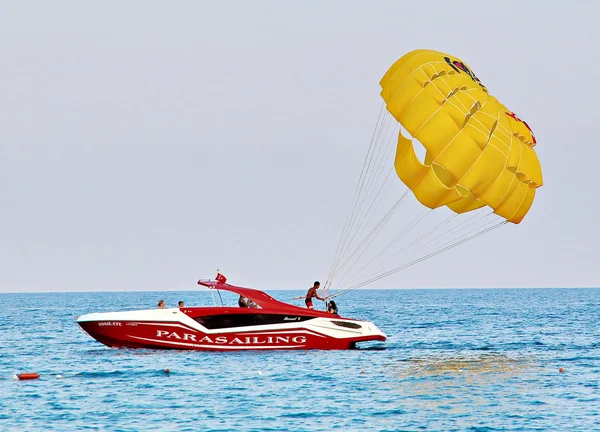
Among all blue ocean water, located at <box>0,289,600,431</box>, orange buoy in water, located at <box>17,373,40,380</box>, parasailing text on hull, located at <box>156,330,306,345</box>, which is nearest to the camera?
blue ocean water, located at <box>0,289,600,431</box>

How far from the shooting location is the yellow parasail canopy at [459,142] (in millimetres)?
31969

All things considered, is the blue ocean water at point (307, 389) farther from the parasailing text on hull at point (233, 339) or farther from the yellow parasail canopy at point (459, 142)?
the yellow parasail canopy at point (459, 142)

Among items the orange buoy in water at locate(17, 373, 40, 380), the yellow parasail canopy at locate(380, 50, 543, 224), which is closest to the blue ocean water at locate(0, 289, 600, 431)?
the orange buoy in water at locate(17, 373, 40, 380)

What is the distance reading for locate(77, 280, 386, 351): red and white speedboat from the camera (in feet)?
117

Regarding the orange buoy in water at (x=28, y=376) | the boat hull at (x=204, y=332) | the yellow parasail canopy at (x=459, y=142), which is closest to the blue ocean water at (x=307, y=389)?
the orange buoy in water at (x=28, y=376)

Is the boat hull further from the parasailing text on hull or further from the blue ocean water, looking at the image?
the blue ocean water

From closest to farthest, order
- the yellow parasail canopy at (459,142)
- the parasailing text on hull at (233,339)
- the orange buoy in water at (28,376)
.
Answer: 1. the yellow parasail canopy at (459,142)
2. the orange buoy in water at (28,376)
3. the parasailing text on hull at (233,339)

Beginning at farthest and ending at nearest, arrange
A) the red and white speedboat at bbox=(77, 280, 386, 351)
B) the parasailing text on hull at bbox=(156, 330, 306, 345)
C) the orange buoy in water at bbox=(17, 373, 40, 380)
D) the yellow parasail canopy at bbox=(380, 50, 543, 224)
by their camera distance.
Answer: the parasailing text on hull at bbox=(156, 330, 306, 345) → the red and white speedboat at bbox=(77, 280, 386, 351) → the orange buoy in water at bbox=(17, 373, 40, 380) → the yellow parasail canopy at bbox=(380, 50, 543, 224)

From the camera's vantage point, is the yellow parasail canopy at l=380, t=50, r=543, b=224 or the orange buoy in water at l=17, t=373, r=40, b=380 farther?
the orange buoy in water at l=17, t=373, r=40, b=380

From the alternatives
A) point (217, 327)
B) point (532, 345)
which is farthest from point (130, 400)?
point (532, 345)

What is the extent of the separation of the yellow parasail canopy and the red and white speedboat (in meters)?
6.97

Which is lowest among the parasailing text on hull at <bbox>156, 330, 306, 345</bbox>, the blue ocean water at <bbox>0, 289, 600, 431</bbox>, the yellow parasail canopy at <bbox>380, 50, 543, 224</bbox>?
the blue ocean water at <bbox>0, 289, 600, 431</bbox>

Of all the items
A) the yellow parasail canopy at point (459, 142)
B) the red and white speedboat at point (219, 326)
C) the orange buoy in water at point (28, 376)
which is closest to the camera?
the yellow parasail canopy at point (459, 142)

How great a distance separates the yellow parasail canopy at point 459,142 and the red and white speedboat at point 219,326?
6.97m
